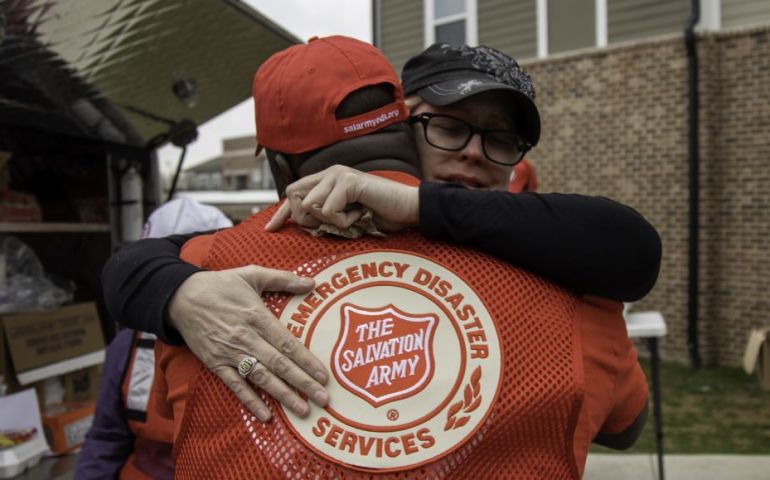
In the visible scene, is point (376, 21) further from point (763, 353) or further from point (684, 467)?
point (684, 467)

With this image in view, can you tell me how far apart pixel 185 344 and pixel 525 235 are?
589 mm

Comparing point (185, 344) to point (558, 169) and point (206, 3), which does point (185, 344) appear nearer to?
point (206, 3)

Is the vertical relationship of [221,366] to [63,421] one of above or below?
above

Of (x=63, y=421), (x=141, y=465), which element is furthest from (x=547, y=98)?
(x=141, y=465)

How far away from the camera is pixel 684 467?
178 inches

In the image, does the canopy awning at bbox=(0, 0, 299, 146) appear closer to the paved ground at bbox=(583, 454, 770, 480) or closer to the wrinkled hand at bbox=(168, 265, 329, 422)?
the wrinkled hand at bbox=(168, 265, 329, 422)

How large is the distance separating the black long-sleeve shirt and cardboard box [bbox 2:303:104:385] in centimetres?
278

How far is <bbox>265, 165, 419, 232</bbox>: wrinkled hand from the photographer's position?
0.96 meters

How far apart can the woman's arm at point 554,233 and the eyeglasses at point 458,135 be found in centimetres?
37

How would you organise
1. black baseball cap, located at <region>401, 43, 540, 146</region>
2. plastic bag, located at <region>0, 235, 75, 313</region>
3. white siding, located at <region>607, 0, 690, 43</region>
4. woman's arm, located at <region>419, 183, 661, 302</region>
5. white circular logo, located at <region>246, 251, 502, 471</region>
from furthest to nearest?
white siding, located at <region>607, 0, 690, 43</region>
plastic bag, located at <region>0, 235, 75, 313</region>
black baseball cap, located at <region>401, 43, 540, 146</region>
woman's arm, located at <region>419, 183, 661, 302</region>
white circular logo, located at <region>246, 251, 502, 471</region>

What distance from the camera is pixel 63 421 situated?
3.38 metres

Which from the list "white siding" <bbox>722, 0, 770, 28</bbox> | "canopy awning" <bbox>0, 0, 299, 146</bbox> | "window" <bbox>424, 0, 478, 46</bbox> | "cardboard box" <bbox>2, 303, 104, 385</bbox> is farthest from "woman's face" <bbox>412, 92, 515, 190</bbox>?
"window" <bbox>424, 0, 478, 46</bbox>

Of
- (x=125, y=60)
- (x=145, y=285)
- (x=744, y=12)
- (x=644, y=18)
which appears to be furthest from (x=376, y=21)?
(x=145, y=285)

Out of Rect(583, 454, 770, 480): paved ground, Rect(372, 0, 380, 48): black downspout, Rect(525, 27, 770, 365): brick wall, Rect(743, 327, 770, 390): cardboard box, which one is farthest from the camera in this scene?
Rect(372, 0, 380, 48): black downspout
